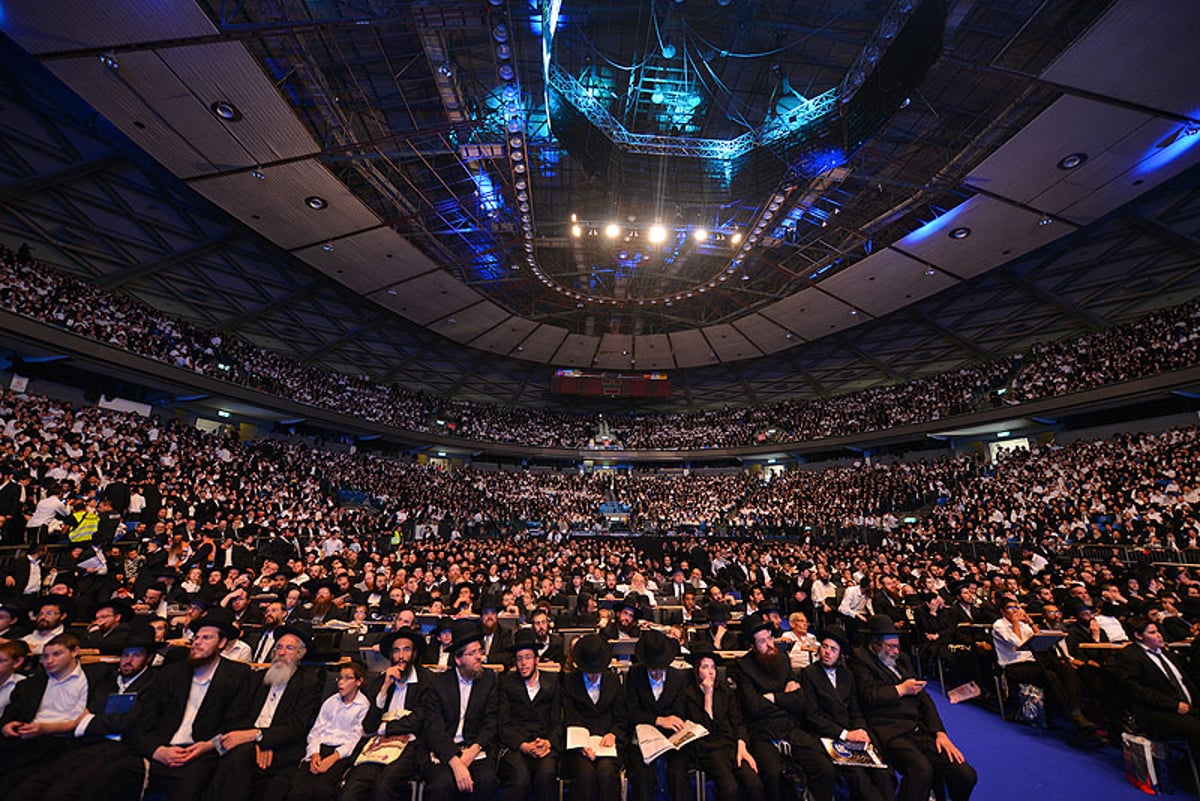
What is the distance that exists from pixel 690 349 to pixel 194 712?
29.2 m

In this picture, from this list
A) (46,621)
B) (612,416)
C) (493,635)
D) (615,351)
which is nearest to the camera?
(46,621)

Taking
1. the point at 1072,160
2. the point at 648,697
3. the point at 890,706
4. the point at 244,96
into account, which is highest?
the point at 1072,160

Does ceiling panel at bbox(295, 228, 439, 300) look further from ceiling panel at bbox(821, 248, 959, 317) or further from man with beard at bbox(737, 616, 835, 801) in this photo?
man with beard at bbox(737, 616, 835, 801)

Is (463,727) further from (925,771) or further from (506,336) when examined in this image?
(506,336)

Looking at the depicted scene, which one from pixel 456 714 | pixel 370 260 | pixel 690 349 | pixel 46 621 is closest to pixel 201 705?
pixel 456 714

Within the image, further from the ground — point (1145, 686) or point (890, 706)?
point (1145, 686)

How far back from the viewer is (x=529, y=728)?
476 cm

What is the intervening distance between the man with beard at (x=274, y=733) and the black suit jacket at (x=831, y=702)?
4716 mm

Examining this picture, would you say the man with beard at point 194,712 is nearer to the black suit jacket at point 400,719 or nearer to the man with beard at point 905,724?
the black suit jacket at point 400,719

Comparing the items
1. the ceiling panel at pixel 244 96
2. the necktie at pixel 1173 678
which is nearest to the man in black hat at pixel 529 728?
the necktie at pixel 1173 678

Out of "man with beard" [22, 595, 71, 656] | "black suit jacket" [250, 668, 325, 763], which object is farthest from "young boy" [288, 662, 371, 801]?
"man with beard" [22, 595, 71, 656]

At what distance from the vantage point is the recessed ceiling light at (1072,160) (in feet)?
42.9

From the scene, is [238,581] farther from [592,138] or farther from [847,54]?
[847,54]

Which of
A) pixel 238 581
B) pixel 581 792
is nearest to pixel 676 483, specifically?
pixel 238 581
